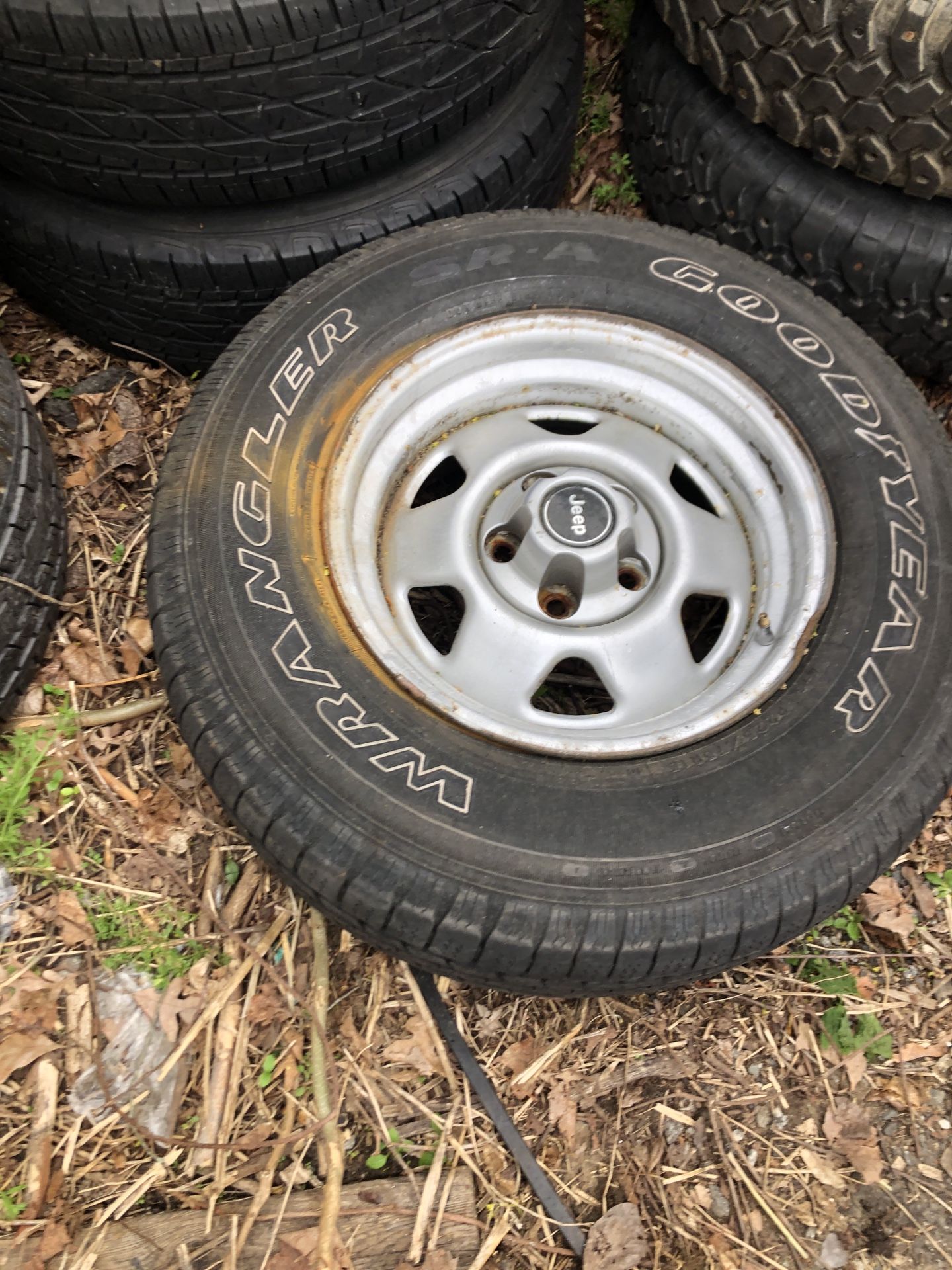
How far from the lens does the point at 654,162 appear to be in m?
2.89

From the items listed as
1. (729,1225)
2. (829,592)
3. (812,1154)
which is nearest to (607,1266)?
(729,1225)

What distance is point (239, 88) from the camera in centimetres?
202

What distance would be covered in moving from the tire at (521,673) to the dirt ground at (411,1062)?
45 cm

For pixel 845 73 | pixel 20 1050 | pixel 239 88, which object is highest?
pixel 845 73

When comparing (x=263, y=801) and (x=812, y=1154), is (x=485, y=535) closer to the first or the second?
(x=263, y=801)

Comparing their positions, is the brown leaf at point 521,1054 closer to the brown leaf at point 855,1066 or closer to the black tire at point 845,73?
the brown leaf at point 855,1066

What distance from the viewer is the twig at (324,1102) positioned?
1969 mm

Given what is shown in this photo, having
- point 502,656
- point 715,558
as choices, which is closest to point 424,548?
point 502,656

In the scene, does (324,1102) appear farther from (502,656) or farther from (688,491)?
(688,491)

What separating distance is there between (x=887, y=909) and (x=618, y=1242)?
106cm

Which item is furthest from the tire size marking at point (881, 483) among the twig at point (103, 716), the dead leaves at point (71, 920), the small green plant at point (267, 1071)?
the dead leaves at point (71, 920)

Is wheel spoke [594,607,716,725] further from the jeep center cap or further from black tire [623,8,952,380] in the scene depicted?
black tire [623,8,952,380]

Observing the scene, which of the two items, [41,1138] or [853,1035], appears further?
[853,1035]

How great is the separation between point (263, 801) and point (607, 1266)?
126 centimetres
